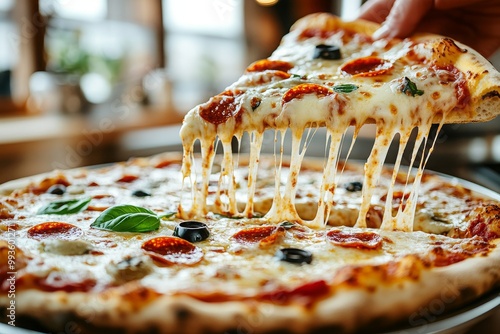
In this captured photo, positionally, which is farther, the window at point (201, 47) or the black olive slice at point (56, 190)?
the window at point (201, 47)

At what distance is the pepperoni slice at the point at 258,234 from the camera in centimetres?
202

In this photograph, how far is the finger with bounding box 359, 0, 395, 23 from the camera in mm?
3480

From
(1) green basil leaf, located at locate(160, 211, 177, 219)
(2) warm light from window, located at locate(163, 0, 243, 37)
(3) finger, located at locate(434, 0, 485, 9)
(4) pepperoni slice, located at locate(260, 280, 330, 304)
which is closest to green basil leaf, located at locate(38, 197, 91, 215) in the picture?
A: (1) green basil leaf, located at locate(160, 211, 177, 219)

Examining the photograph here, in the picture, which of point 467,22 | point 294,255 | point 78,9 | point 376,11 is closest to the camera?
point 294,255

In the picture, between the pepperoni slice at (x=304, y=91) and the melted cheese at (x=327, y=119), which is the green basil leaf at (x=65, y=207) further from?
the pepperoni slice at (x=304, y=91)

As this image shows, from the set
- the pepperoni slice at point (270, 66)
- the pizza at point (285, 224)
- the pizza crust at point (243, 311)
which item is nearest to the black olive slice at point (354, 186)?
the pizza at point (285, 224)

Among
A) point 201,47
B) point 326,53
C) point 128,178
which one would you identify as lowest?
point 128,178

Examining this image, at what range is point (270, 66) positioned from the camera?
2729mm

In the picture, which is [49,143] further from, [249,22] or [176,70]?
[249,22]

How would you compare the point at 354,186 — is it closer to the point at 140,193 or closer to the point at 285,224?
the point at 285,224

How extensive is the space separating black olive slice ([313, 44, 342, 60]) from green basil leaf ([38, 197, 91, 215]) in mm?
1272

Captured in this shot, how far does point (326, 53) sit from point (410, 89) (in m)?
0.65

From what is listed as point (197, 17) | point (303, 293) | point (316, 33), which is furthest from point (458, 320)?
point (197, 17)

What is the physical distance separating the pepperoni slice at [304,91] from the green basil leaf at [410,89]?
11.1 inches
